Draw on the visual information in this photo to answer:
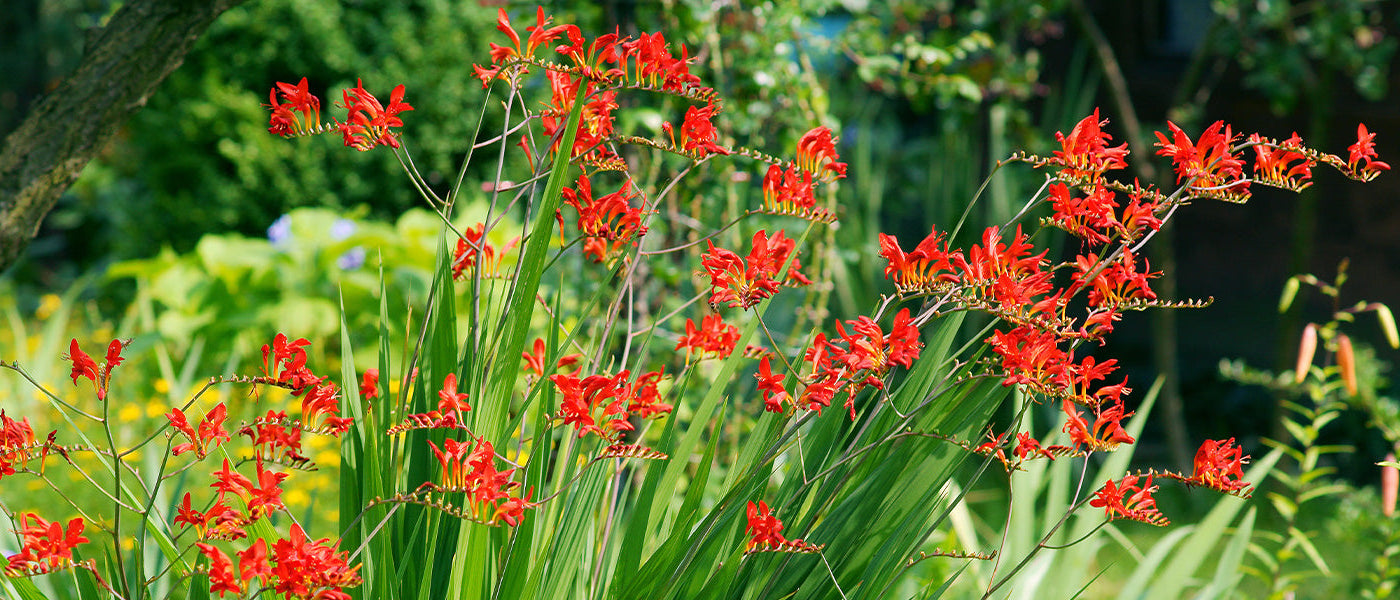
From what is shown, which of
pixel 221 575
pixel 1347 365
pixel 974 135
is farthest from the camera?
pixel 974 135

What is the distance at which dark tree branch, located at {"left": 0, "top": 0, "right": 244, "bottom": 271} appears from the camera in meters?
1.50

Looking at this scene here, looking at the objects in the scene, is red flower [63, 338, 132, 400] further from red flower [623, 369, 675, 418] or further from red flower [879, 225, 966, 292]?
red flower [879, 225, 966, 292]

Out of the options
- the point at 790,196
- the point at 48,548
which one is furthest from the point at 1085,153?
the point at 48,548

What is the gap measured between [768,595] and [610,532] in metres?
0.25

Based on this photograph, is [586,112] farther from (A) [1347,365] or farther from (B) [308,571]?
(A) [1347,365]

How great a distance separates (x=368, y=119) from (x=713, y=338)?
49cm

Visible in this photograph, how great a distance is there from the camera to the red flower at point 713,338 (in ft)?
4.41

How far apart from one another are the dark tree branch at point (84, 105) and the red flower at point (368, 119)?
1.66 ft

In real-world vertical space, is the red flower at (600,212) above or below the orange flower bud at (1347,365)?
above

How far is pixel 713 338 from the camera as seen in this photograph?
4.49 ft

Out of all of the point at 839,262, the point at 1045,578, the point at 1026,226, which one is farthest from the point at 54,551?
the point at 1026,226

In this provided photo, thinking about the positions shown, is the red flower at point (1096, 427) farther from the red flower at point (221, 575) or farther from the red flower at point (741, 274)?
the red flower at point (221, 575)

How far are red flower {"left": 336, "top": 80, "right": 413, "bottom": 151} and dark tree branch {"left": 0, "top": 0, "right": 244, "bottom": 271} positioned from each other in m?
0.51

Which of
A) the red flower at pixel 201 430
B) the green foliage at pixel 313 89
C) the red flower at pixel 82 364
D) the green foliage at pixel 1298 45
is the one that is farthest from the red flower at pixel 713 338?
the green foliage at pixel 313 89
